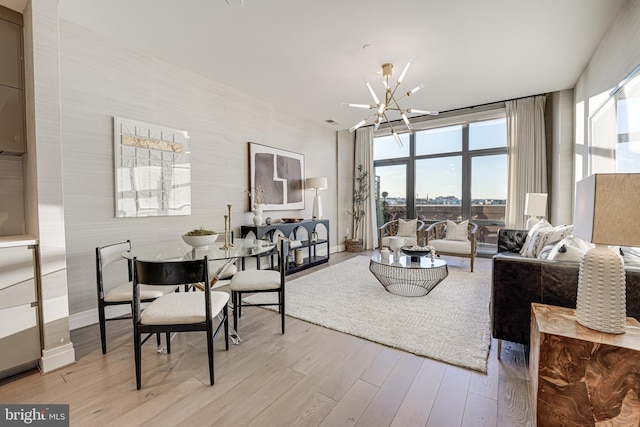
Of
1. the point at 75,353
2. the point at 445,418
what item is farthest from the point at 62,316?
the point at 445,418

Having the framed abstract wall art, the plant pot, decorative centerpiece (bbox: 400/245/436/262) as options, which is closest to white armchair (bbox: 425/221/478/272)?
decorative centerpiece (bbox: 400/245/436/262)

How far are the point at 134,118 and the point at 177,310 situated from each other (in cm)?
235

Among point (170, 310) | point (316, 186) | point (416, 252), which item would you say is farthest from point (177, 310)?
point (316, 186)

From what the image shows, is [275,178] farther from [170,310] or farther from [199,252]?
[170,310]

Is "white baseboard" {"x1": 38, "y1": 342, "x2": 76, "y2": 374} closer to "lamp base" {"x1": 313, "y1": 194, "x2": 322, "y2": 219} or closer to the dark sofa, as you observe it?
the dark sofa

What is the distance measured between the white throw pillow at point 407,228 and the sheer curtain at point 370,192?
1.03 metres

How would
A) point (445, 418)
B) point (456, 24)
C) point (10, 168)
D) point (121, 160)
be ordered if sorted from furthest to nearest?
point (121, 160) → point (456, 24) → point (10, 168) → point (445, 418)

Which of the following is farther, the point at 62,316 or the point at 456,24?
the point at 456,24

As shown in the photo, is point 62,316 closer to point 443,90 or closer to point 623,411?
point 623,411

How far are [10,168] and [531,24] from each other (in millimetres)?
4675

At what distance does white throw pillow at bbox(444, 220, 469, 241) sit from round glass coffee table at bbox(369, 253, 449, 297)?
1.81 meters

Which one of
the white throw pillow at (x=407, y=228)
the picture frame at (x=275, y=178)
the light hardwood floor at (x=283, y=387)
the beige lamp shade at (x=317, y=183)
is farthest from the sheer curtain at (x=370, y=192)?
the light hardwood floor at (x=283, y=387)

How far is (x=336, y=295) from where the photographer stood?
3.38 metres

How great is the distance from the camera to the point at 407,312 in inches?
111
